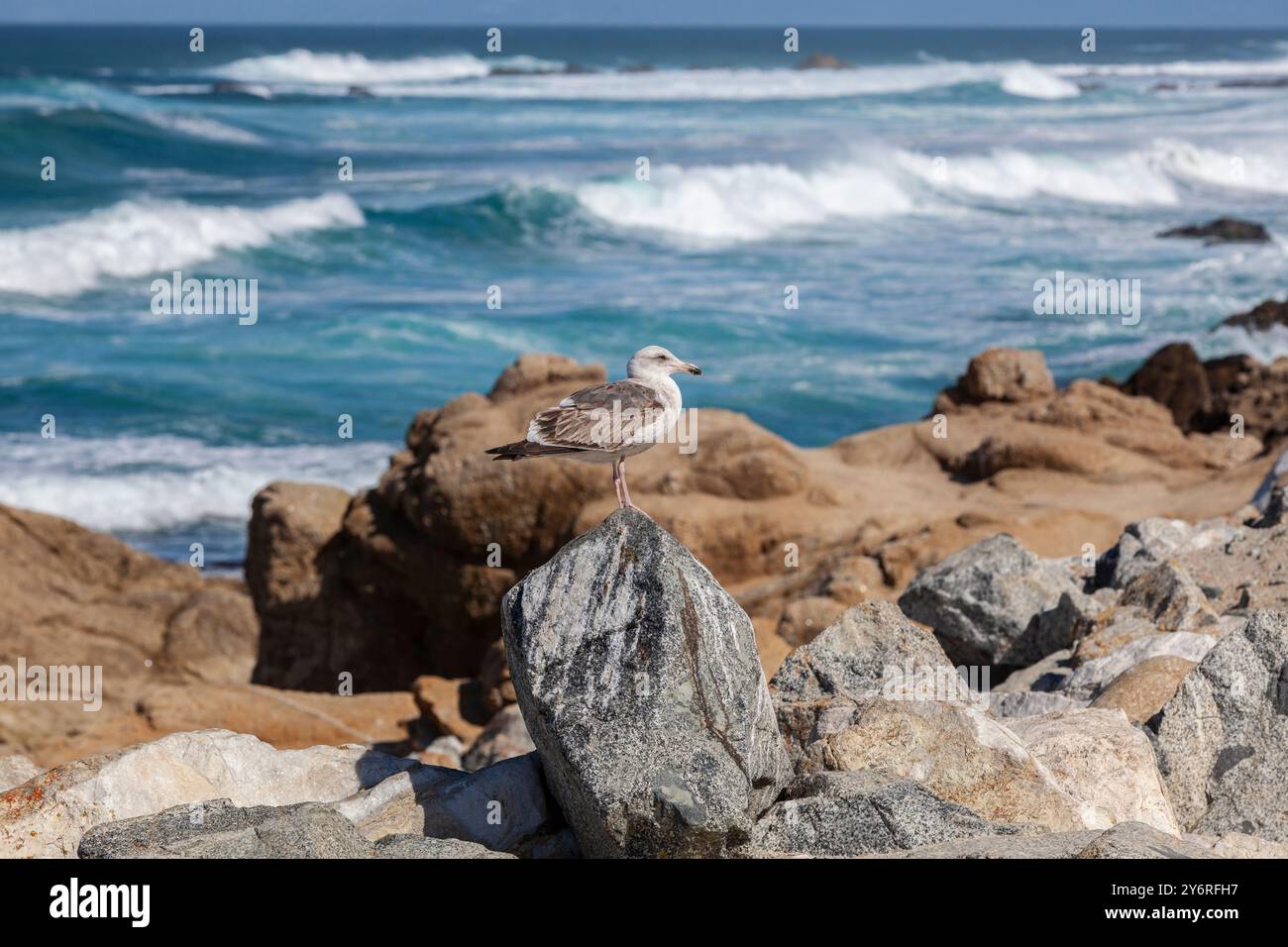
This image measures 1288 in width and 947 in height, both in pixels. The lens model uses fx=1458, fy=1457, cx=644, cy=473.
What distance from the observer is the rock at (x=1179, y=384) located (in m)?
18.0

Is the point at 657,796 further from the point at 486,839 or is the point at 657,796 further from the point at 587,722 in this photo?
the point at 486,839

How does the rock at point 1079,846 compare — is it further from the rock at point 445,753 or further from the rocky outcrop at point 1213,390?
the rocky outcrop at point 1213,390

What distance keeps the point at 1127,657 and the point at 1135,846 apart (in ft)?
8.92

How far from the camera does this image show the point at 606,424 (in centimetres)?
528

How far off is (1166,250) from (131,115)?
108ft

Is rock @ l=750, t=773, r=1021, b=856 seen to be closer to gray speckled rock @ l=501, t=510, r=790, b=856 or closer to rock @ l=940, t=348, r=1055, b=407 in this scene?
gray speckled rock @ l=501, t=510, r=790, b=856

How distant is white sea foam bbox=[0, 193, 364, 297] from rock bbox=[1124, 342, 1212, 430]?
2162cm

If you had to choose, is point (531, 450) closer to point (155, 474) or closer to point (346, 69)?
point (155, 474)

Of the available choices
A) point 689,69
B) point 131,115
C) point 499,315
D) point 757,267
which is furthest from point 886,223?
point 689,69

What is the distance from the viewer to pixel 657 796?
16.3 feet

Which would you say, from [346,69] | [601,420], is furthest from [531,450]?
[346,69]

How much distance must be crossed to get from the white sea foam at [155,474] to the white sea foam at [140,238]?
416 inches

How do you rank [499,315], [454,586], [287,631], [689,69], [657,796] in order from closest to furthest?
[657,796] < [454,586] < [287,631] < [499,315] < [689,69]

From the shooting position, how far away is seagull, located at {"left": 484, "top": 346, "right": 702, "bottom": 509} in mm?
5273
